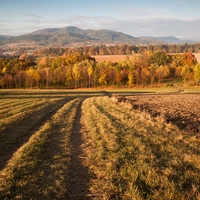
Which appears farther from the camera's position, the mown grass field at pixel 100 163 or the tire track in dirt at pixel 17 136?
the tire track in dirt at pixel 17 136

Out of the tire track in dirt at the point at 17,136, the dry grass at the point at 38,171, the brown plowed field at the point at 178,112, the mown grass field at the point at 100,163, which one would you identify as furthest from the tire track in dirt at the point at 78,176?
the brown plowed field at the point at 178,112

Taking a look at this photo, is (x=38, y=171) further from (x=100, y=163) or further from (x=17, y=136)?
(x=17, y=136)

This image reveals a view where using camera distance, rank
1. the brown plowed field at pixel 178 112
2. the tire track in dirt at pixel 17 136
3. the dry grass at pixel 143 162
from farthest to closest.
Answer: the brown plowed field at pixel 178 112, the tire track in dirt at pixel 17 136, the dry grass at pixel 143 162

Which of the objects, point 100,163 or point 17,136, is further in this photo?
point 17,136

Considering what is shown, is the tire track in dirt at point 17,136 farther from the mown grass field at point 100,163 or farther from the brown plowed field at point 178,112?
the brown plowed field at point 178,112

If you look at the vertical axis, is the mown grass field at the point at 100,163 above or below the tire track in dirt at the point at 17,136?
above

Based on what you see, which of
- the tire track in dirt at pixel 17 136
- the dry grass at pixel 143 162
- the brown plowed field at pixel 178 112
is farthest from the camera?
the brown plowed field at pixel 178 112

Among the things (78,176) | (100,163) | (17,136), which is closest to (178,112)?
(100,163)

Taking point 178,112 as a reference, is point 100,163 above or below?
above

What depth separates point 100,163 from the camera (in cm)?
856

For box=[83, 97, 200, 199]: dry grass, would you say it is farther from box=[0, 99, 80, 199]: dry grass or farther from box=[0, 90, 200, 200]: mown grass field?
box=[0, 99, 80, 199]: dry grass

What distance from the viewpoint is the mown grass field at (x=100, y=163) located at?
6456 mm

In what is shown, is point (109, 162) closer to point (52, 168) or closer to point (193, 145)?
point (52, 168)

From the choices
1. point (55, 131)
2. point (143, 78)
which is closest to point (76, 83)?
point (143, 78)
